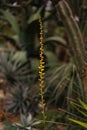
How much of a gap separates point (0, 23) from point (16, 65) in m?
1.05

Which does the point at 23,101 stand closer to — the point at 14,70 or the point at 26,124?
the point at 14,70

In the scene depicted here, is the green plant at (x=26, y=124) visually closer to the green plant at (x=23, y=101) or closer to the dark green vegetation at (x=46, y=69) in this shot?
the dark green vegetation at (x=46, y=69)

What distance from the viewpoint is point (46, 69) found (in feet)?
18.6

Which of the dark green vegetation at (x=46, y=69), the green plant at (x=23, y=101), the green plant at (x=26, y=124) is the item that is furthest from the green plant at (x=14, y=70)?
the green plant at (x=26, y=124)

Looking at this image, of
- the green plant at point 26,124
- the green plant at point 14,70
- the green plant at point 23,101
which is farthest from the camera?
the green plant at point 14,70

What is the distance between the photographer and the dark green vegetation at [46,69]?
4496 mm

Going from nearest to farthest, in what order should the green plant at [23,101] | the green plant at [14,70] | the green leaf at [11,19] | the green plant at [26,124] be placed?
the green plant at [26,124]
the green plant at [23,101]
the green plant at [14,70]
the green leaf at [11,19]

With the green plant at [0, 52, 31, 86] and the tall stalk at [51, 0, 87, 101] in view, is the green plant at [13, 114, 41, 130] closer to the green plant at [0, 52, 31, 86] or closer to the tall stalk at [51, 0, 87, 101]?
the tall stalk at [51, 0, 87, 101]

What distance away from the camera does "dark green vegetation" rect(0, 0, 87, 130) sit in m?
4.50

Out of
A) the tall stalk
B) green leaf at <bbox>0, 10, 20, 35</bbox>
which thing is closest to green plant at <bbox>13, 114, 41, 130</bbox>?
the tall stalk

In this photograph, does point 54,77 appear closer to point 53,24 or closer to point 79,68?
point 79,68

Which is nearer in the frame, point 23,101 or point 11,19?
point 23,101

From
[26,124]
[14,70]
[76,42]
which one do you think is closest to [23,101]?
[14,70]

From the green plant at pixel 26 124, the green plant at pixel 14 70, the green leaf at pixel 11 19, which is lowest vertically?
the green plant at pixel 26 124
